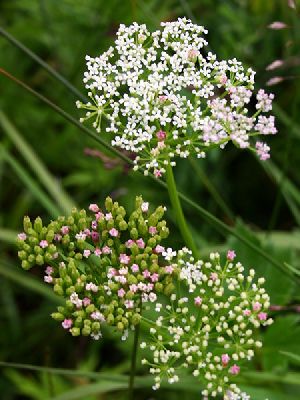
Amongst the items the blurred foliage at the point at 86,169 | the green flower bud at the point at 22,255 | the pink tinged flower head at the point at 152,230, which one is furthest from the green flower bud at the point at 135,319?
the blurred foliage at the point at 86,169

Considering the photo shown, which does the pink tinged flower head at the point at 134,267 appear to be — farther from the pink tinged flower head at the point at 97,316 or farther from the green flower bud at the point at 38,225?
the green flower bud at the point at 38,225

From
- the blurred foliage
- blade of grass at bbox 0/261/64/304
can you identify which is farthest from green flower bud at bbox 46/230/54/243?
blade of grass at bbox 0/261/64/304

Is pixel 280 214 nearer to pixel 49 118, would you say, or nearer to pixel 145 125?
pixel 49 118

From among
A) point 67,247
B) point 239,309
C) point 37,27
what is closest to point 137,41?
point 67,247

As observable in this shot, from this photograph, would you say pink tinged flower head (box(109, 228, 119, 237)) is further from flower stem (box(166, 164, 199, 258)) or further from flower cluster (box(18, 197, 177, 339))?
flower stem (box(166, 164, 199, 258))

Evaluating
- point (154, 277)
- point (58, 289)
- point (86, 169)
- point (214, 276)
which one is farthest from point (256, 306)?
point (86, 169)

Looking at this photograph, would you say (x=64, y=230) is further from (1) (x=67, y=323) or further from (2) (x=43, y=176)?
(2) (x=43, y=176)

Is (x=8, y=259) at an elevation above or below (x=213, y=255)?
above
